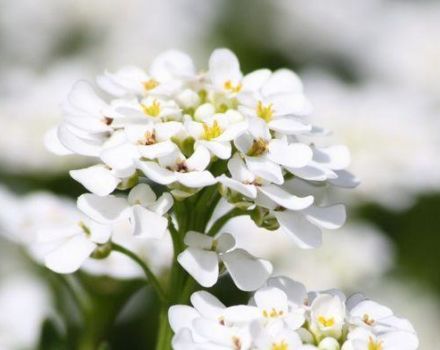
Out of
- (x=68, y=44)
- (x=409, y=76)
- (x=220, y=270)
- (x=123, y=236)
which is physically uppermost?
(x=220, y=270)

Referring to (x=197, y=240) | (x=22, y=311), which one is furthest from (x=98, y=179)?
(x=22, y=311)

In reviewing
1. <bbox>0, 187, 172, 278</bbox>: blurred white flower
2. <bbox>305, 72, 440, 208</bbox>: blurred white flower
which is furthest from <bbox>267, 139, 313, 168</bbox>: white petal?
<bbox>305, 72, 440, 208</bbox>: blurred white flower

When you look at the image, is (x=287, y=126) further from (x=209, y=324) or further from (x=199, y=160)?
(x=209, y=324)

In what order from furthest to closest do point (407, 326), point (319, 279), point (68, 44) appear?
point (68, 44) → point (319, 279) → point (407, 326)

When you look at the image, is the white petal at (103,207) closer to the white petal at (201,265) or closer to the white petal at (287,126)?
the white petal at (201,265)

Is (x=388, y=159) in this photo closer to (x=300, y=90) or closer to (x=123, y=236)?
(x=123, y=236)

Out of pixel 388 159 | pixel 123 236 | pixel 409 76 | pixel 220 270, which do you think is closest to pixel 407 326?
pixel 220 270
